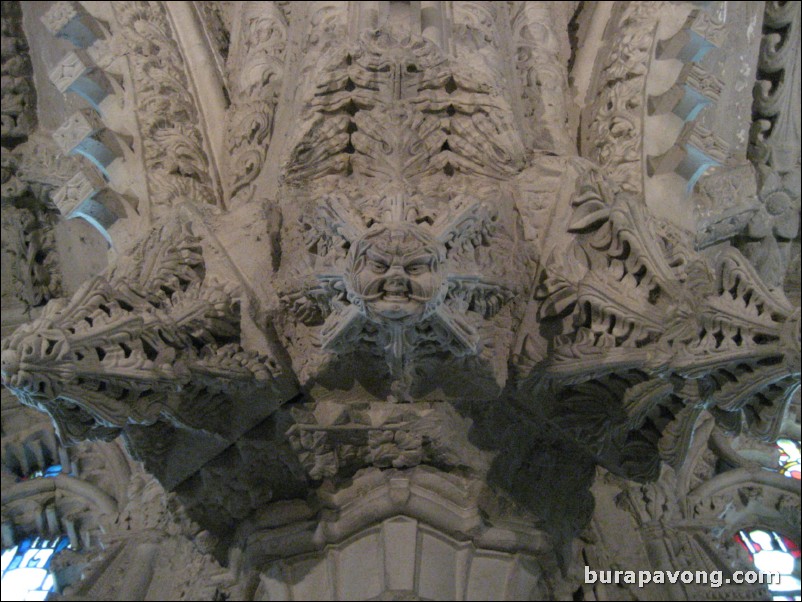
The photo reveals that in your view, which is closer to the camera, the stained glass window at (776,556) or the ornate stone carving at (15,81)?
the stained glass window at (776,556)

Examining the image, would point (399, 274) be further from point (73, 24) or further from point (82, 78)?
point (73, 24)

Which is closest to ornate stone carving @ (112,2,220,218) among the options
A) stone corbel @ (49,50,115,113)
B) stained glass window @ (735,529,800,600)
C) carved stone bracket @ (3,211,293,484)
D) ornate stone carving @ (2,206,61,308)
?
stone corbel @ (49,50,115,113)

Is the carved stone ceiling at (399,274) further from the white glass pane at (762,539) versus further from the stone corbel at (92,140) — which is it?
the white glass pane at (762,539)

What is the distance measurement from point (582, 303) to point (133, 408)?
1.25 metres

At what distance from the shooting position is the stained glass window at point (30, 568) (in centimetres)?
361

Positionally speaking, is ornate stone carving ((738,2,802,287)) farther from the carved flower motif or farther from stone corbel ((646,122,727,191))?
stone corbel ((646,122,727,191))

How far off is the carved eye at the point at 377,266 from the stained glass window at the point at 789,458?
9.40 feet

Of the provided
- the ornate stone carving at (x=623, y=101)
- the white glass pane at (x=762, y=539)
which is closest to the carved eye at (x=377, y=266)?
the ornate stone carving at (x=623, y=101)

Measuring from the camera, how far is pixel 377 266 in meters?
2.09

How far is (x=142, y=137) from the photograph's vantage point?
2902mm

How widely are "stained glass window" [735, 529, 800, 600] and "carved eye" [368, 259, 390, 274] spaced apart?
98.2 inches

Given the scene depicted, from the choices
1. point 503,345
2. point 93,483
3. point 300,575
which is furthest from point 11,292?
point 503,345

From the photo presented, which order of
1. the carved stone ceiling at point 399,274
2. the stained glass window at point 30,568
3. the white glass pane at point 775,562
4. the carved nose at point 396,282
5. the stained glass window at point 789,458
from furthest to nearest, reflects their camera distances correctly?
the stained glass window at point 789,458
the white glass pane at point 775,562
the stained glass window at point 30,568
the carved stone ceiling at point 399,274
the carved nose at point 396,282

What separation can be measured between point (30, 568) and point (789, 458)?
3.58m
